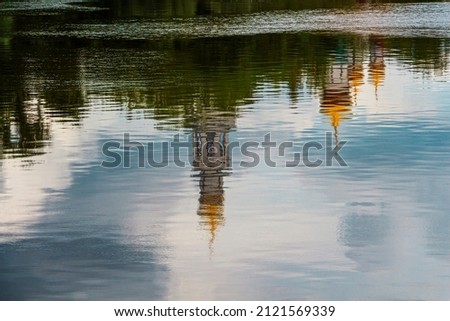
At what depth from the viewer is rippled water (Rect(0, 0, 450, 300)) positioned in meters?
17.3

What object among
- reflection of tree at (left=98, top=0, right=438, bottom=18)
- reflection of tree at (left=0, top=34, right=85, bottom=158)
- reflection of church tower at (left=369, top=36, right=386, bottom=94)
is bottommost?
reflection of tree at (left=98, top=0, right=438, bottom=18)

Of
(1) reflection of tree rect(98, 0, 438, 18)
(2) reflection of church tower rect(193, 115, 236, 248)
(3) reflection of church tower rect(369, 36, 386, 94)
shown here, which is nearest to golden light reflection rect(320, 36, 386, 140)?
(3) reflection of church tower rect(369, 36, 386, 94)

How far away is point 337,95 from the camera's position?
112 feet

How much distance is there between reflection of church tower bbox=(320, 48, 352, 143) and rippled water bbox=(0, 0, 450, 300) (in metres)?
0.16

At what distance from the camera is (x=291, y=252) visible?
18484 mm

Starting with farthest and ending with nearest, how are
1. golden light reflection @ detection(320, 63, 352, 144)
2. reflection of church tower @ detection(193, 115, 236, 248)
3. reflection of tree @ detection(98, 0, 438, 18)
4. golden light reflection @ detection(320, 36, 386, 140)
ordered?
reflection of tree @ detection(98, 0, 438, 18), golden light reflection @ detection(320, 36, 386, 140), golden light reflection @ detection(320, 63, 352, 144), reflection of church tower @ detection(193, 115, 236, 248)

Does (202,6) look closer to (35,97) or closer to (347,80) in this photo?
(347,80)

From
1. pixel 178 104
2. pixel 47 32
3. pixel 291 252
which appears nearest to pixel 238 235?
pixel 291 252

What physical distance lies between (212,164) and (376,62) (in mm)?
25811

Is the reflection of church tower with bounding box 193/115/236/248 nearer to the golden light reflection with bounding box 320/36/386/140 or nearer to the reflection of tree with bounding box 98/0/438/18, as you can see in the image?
the golden light reflection with bounding box 320/36/386/140

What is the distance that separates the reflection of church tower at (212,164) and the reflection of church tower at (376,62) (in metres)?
9.69

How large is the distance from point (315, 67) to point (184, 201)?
30811 millimetres

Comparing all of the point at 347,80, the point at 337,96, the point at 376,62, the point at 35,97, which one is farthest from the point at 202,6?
the point at 337,96

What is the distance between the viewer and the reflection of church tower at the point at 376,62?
43.6m
